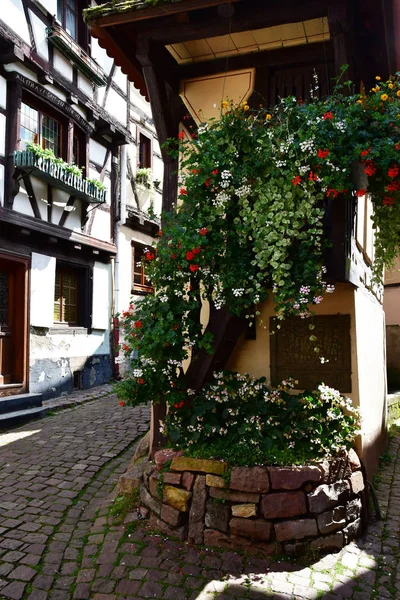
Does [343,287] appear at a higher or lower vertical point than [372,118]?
lower

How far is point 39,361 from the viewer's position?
8.66 m

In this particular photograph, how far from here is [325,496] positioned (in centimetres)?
371

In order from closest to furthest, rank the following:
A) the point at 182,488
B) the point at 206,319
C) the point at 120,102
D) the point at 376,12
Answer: the point at 182,488 < the point at 376,12 < the point at 206,319 < the point at 120,102

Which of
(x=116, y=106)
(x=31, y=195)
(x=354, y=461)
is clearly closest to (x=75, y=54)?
(x=116, y=106)

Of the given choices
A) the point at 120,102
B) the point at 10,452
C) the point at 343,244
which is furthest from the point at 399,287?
the point at 10,452

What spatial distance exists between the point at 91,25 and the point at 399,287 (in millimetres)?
9693

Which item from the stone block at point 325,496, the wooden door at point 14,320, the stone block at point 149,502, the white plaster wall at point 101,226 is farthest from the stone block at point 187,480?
the white plaster wall at point 101,226

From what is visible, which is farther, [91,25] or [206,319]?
[206,319]

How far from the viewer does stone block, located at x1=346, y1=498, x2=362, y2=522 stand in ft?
12.7

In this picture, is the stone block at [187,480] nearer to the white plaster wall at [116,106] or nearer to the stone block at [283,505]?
the stone block at [283,505]

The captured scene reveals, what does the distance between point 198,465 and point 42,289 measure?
5.66m

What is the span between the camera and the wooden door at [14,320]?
8164 mm

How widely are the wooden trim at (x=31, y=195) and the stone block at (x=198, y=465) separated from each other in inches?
228

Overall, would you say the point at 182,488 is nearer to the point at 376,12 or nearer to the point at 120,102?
the point at 376,12
